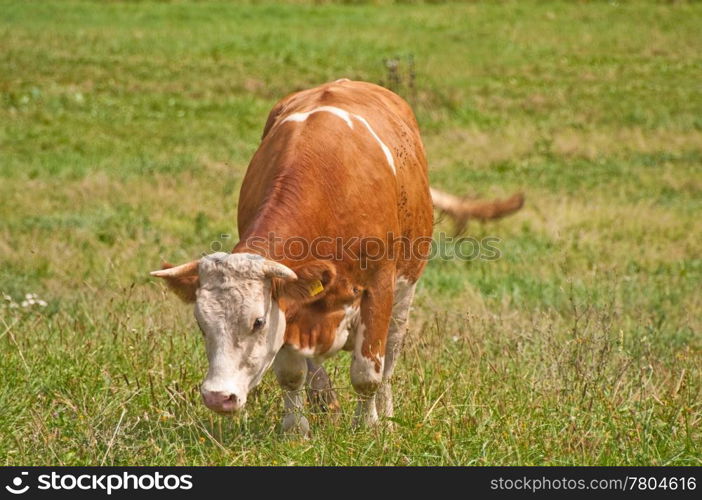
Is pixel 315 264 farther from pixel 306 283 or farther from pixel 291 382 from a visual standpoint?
pixel 291 382

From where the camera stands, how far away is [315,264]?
17.2ft

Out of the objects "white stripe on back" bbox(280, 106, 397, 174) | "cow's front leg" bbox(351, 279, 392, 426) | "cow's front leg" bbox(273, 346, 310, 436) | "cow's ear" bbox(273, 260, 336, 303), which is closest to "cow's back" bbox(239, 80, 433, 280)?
"white stripe on back" bbox(280, 106, 397, 174)

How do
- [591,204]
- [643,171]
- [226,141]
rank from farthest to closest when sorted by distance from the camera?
A: [226,141] → [643,171] → [591,204]

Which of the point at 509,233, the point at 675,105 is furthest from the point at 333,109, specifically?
the point at 675,105

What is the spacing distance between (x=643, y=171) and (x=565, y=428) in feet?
42.7

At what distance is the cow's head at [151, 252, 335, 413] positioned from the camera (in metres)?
4.89

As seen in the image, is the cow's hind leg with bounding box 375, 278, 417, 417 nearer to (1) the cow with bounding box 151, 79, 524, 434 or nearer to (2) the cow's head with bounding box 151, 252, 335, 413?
(1) the cow with bounding box 151, 79, 524, 434

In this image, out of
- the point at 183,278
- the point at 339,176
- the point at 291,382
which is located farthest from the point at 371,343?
the point at 183,278

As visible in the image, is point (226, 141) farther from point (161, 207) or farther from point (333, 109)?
point (333, 109)

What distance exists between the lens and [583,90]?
79.0 feet

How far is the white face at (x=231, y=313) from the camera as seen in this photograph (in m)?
4.91

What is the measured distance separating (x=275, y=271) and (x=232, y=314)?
0.28m

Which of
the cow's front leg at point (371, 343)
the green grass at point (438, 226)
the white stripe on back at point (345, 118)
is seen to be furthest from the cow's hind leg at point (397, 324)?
the white stripe on back at point (345, 118)

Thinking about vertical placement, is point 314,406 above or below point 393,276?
below
